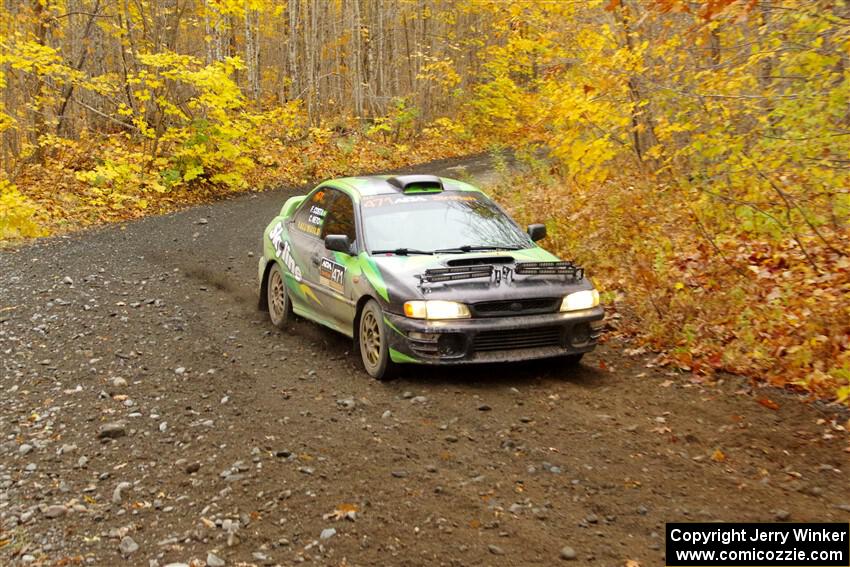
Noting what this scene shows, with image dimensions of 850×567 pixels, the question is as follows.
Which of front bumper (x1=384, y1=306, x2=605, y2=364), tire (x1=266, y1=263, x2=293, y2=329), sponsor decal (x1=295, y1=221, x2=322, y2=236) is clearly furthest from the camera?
tire (x1=266, y1=263, x2=293, y2=329)

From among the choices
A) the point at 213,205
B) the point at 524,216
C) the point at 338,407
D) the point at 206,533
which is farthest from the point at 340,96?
the point at 206,533

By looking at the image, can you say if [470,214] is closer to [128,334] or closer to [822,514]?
[128,334]

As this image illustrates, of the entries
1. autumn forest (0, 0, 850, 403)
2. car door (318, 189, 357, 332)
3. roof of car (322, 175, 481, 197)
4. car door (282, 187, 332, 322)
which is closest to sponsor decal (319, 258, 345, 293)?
car door (318, 189, 357, 332)

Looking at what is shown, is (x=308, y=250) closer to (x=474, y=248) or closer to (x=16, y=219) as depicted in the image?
(x=474, y=248)

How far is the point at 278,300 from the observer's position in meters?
9.45

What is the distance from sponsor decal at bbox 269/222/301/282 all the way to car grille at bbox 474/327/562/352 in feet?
9.18

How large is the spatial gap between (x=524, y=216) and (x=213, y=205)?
9.44 meters

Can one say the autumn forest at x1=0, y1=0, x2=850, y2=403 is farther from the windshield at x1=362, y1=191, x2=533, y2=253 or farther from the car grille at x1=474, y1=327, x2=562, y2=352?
the windshield at x1=362, y1=191, x2=533, y2=253

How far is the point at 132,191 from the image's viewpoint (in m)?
19.5

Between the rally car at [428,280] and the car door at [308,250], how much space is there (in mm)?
16

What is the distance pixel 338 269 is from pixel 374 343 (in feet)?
3.41

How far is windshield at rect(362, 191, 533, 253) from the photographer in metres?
7.84

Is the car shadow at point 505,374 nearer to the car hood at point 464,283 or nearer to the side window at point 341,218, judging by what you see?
the car hood at point 464,283

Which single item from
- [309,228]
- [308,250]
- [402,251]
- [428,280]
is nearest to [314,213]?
[309,228]
